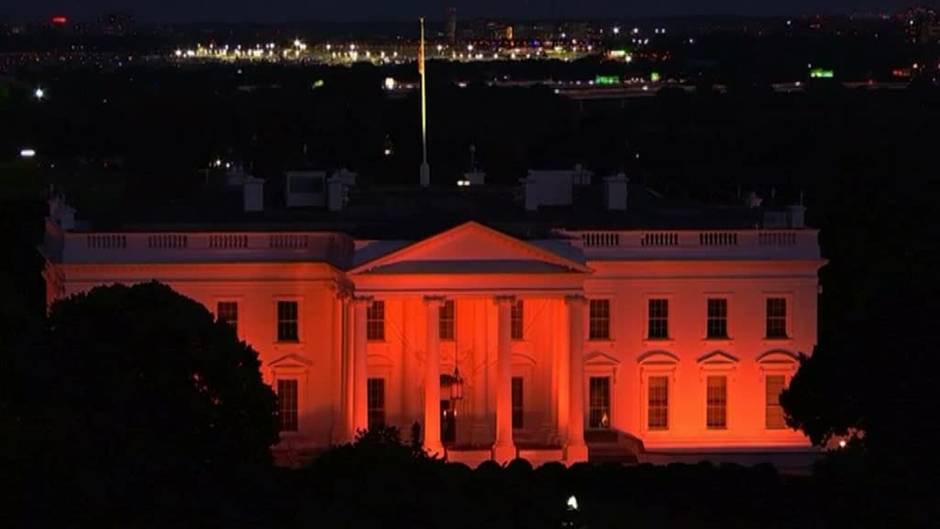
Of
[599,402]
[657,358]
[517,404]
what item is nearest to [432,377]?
[517,404]

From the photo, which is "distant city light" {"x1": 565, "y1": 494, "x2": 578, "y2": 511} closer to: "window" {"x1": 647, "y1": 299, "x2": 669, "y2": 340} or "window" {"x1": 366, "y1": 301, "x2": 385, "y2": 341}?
"window" {"x1": 366, "y1": 301, "x2": 385, "y2": 341}

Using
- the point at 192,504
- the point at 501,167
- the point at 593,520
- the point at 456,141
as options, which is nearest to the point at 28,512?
the point at 192,504

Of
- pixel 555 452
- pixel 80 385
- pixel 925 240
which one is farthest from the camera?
pixel 925 240

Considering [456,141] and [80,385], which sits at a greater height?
[456,141]

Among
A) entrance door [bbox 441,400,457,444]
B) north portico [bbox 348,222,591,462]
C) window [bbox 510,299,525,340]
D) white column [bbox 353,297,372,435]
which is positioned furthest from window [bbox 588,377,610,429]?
white column [bbox 353,297,372,435]

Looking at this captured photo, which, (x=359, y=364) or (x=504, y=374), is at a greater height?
(x=359, y=364)

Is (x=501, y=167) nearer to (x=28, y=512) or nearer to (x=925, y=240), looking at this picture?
(x=925, y=240)

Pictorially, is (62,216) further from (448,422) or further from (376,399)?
(448,422)

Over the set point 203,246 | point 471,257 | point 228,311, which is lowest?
point 228,311
